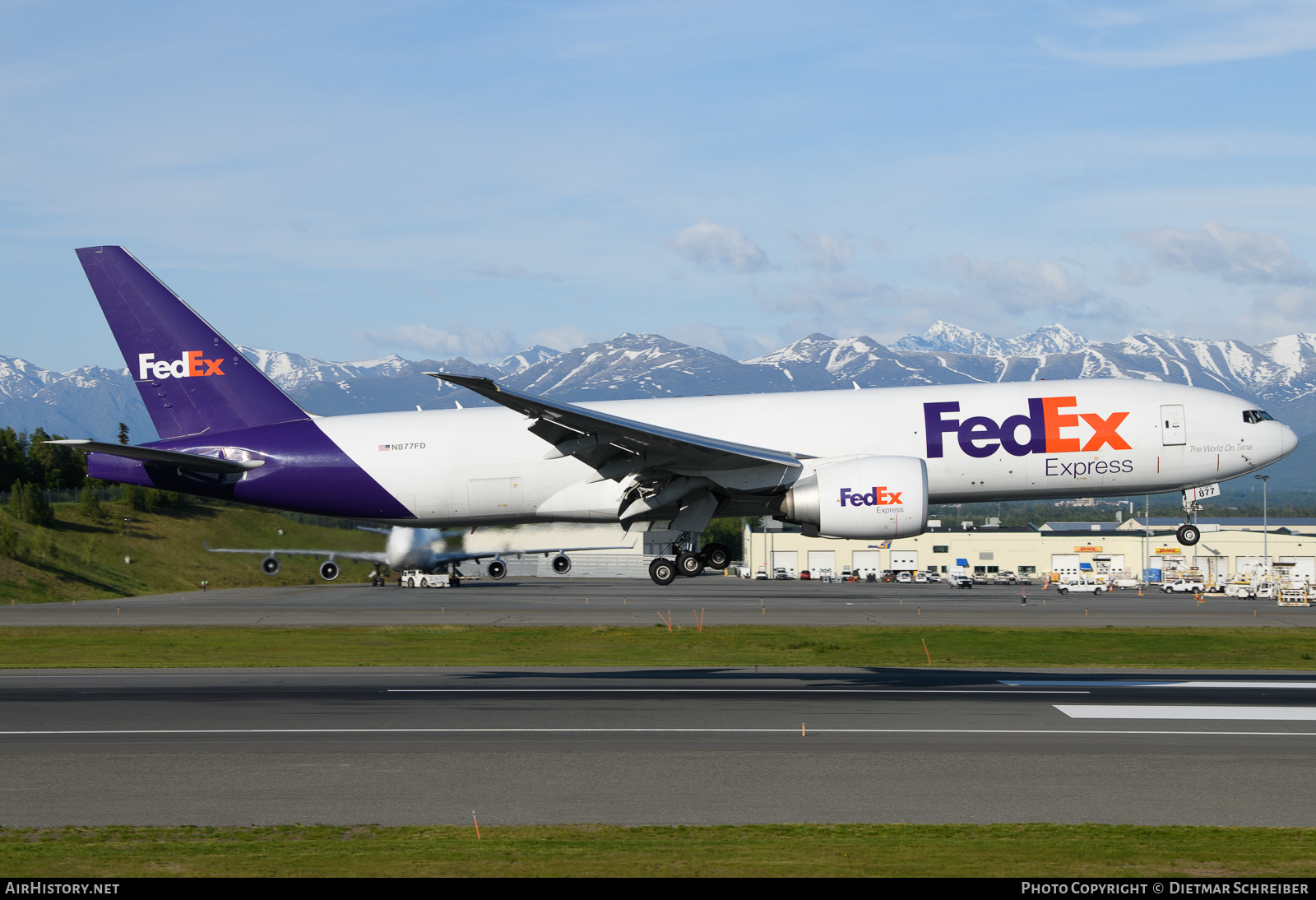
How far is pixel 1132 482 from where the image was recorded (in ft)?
104

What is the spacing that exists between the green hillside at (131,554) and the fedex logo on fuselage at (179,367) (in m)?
55.9

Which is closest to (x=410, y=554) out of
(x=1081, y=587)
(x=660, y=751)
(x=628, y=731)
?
(x=628, y=731)

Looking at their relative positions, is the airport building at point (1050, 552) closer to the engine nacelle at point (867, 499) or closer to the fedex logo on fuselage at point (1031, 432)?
the fedex logo on fuselage at point (1031, 432)

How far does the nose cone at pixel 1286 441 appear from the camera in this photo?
1273 inches

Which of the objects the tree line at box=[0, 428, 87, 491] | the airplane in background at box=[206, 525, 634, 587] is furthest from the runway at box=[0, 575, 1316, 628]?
the tree line at box=[0, 428, 87, 491]

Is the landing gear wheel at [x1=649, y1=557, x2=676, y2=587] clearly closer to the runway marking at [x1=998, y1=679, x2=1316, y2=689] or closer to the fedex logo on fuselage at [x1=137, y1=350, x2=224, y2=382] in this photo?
the runway marking at [x1=998, y1=679, x2=1316, y2=689]

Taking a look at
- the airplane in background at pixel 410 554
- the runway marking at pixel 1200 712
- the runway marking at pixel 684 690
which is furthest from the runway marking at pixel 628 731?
the airplane in background at pixel 410 554

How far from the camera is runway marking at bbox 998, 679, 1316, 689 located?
32.5m

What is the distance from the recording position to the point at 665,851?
15.4m

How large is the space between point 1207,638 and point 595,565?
88.2 meters

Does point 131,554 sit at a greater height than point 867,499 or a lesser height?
lesser

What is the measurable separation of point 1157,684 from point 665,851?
904 inches

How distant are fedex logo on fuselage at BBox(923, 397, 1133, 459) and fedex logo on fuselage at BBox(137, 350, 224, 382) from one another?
21.5m

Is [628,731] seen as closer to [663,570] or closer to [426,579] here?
[663,570]
